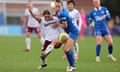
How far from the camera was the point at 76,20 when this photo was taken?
56.7ft

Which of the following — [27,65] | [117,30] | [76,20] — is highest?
[76,20]

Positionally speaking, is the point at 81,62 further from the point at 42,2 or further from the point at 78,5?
the point at 78,5

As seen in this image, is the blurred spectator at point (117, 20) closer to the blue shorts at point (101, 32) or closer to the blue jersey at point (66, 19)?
the blue shorts at point (101, 32)

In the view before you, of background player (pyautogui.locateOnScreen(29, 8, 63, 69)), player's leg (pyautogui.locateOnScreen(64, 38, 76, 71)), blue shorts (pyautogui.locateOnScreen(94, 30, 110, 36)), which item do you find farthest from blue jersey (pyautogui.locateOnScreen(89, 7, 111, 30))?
player's leg (pyautogui.locateOnScreen(64, 38, 76, 71))

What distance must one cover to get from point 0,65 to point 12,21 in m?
32.5

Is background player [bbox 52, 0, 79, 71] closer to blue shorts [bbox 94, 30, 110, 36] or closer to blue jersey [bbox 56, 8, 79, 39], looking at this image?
blue jersey [bbox 56, 8, 79, 39]

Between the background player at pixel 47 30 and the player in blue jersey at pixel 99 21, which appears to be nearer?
the background player at pixel 47 30

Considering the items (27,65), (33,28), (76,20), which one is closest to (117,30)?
(33,28)

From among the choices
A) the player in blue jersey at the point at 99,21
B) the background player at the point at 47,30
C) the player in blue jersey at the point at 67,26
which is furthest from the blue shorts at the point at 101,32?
the player in blue jersey at the point at 67,26

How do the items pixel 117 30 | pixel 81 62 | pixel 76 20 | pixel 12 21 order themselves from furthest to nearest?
pixel 12 21 < pixel 117 30 < pixel 76 20 < pixel 81 62

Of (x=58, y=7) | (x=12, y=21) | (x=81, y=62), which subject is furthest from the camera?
(x=12, y=21)

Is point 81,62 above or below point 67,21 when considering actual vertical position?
below

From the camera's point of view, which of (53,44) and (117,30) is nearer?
(53,44)

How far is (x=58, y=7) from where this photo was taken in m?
12.9
